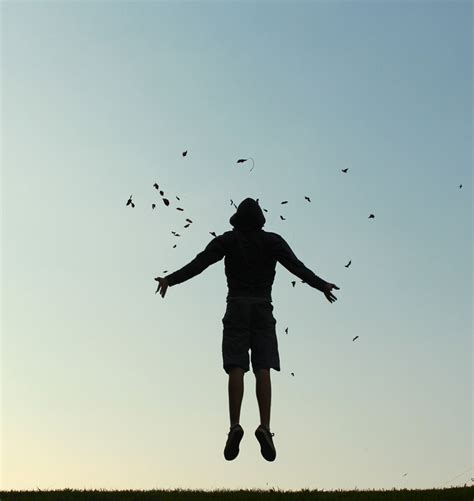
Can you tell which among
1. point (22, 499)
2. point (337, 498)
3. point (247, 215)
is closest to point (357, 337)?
point (337, 498)

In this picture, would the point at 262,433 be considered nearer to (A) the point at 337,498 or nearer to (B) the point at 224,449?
(B) the point at 224,449

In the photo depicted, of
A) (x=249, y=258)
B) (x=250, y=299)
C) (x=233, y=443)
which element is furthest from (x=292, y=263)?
(x=233, y=443)

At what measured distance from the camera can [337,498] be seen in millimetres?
14516

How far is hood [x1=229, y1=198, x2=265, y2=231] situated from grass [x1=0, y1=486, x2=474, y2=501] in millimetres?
4783

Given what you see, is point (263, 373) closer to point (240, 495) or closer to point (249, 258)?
point (249, 258)

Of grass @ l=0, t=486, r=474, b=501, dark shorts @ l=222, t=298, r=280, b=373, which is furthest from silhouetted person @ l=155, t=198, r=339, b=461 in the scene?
grass @ l=0, t=486, r=474, b=501

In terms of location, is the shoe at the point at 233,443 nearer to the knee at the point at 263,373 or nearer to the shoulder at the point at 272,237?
the knee at the point at 263,373

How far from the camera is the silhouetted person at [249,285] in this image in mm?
12242

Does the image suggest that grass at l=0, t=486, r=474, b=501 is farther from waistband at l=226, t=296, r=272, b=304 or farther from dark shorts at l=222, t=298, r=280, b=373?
waistband at l=226, t=296, r=272, b=304

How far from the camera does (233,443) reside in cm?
1159

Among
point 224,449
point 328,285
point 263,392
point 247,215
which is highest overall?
point 247,215

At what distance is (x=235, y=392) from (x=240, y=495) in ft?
12.0

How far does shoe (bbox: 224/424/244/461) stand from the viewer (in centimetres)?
1159

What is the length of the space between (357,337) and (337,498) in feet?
8.89
